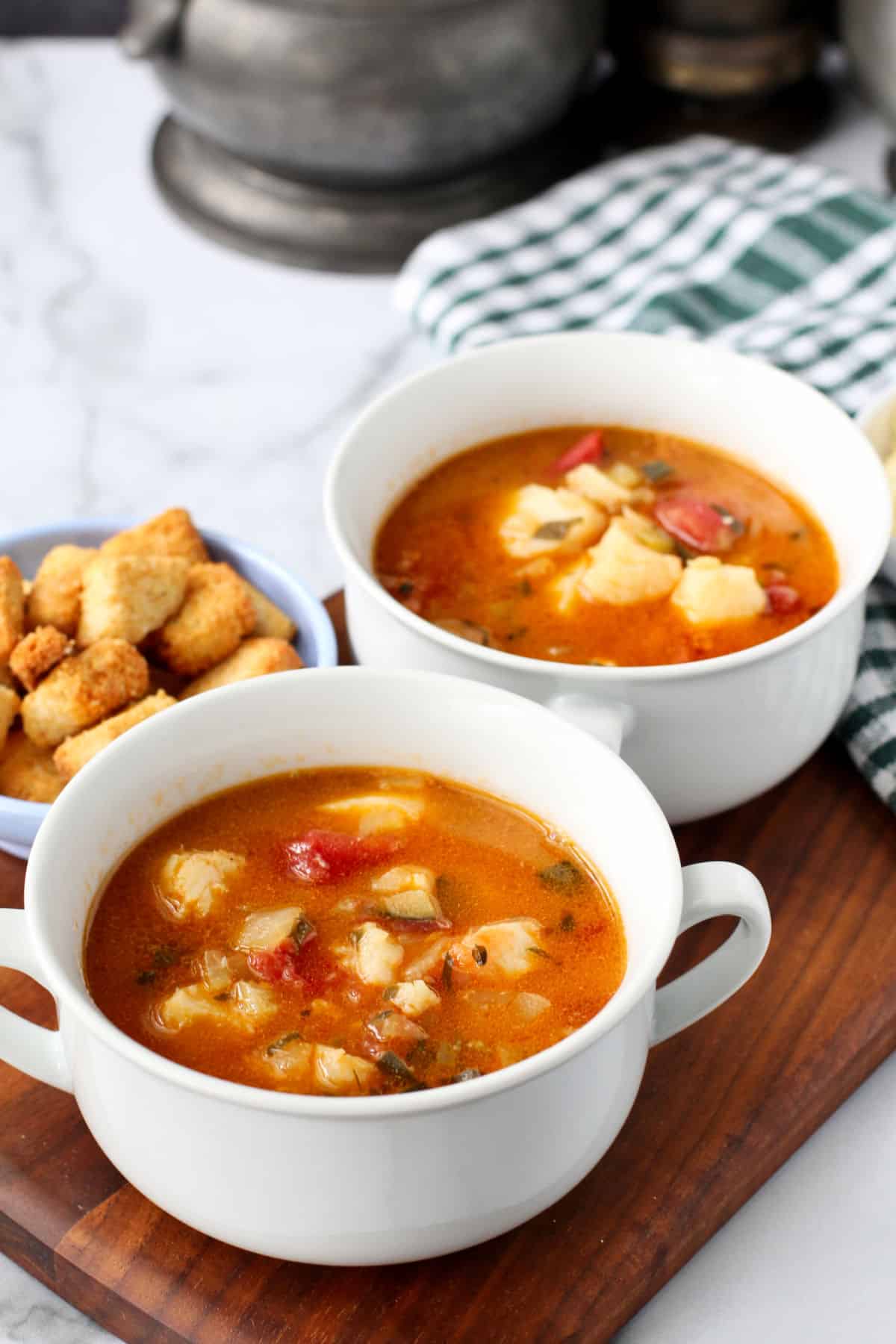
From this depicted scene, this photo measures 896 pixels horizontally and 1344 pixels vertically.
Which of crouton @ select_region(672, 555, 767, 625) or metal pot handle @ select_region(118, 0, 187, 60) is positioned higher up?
metal pot handle @ select_region(118, 0, 187, 60)

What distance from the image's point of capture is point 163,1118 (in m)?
1.16

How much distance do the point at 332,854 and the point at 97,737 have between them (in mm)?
351

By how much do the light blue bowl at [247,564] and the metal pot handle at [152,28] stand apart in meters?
0.98

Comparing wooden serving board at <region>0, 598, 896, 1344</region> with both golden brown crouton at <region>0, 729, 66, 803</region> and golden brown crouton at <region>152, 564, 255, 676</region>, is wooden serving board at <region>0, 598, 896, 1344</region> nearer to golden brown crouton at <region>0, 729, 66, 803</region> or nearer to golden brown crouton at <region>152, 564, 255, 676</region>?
golden brown crouton at <region>0, 729, 66, 803</region>

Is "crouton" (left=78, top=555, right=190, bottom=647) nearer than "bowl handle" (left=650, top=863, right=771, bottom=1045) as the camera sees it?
No

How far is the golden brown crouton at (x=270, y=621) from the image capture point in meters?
1.84

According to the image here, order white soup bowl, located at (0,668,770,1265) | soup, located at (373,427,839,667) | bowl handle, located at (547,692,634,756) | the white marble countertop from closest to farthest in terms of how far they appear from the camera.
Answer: white soup bowl, located at (0,668,770,1265), bowl handle, located at (547,692,634,756), soup, located at (373,427,839,667), the white marble countertop

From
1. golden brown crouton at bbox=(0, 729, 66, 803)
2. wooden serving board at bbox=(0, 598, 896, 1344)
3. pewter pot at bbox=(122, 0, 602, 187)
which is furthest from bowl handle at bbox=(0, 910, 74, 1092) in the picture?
pewter pot at bbox=(122, 0, 602, 187)

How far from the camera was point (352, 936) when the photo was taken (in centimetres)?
136

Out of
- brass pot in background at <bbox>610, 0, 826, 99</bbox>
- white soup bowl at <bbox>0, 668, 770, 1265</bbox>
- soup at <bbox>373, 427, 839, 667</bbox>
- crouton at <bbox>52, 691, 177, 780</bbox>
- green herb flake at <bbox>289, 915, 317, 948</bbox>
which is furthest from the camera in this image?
→ brass pot in background at <bbox>610, 0, 826, 99</bbox>

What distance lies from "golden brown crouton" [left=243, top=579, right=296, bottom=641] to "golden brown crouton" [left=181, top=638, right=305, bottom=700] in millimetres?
37

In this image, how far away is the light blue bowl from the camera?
1848mm

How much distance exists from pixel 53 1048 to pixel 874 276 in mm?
1855

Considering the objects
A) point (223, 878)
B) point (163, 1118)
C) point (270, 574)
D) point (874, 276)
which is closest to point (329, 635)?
point (270, 574)
